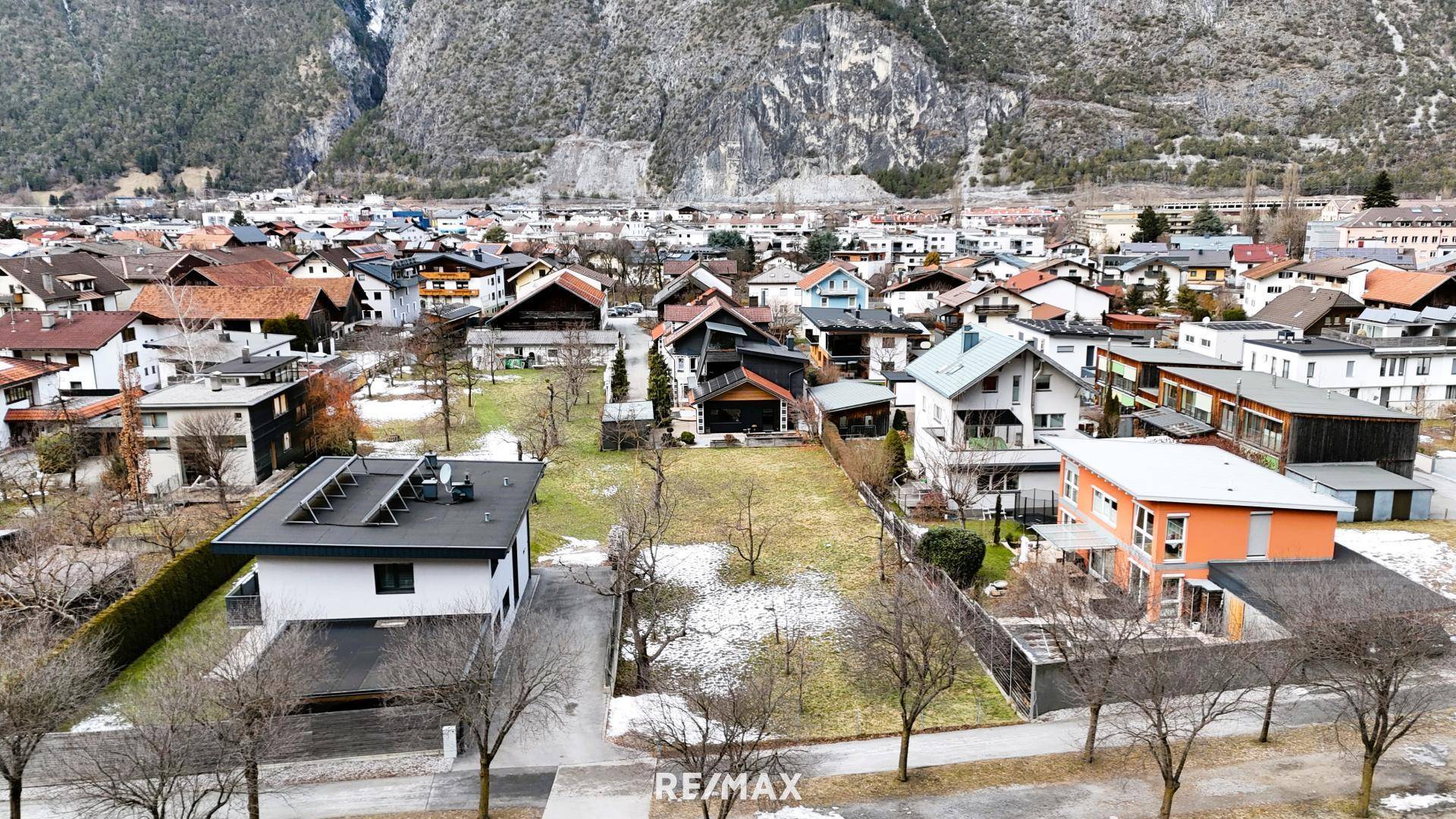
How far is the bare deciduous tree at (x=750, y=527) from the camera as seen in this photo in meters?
21.2

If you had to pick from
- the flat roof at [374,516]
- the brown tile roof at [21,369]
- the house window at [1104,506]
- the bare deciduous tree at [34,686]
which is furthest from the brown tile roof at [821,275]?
the bare deciduous tree at [34,686]

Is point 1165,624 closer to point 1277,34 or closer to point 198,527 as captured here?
point 198,527

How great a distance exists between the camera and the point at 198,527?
22609mm

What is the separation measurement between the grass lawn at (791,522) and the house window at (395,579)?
6.15 metres

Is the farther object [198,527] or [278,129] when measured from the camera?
[278,129]

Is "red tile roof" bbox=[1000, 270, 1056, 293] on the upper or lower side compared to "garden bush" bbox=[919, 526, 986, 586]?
upper

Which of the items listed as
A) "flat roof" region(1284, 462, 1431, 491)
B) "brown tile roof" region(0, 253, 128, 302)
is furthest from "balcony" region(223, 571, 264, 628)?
"brown tile roof" region(0, 253, 128, 302)

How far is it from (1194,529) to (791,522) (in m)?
10.1

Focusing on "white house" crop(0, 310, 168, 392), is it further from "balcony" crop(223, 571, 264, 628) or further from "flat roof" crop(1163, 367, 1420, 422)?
"flat roof" crop(1163, 367, 1420, 422)

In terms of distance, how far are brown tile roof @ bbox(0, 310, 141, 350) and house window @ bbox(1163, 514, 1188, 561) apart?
3760cm

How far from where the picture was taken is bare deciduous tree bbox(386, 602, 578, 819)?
12.1 m

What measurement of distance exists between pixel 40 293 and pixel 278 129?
156 m

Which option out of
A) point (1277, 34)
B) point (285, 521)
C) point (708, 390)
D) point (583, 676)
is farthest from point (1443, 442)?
point (1277, 34)

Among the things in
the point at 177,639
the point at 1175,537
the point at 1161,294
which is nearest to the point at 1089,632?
the point at 1175,537
